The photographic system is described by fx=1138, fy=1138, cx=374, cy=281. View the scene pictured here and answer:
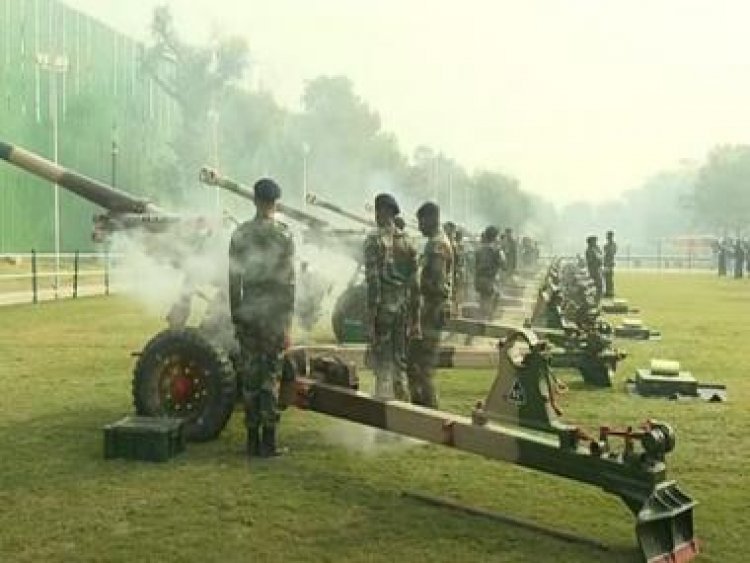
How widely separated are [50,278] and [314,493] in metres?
25.2

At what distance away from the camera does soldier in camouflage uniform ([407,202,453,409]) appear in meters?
9.88

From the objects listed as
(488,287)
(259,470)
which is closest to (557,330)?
(488,287)

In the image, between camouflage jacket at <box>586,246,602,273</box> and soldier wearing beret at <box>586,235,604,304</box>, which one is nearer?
soldier wearing beret at <box>586,235,604,304</box>

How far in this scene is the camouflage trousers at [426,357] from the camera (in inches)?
386

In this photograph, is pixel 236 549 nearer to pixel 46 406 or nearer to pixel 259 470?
pixel 259 470

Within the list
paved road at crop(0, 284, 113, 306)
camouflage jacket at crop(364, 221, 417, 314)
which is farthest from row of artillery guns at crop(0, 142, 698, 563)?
paved road at crop(0, 284, 113, 306)

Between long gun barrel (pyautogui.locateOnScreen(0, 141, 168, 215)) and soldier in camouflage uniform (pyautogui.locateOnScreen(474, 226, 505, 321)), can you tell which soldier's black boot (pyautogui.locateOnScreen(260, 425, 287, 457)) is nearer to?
long gun barrel (pyautogui.locateOnScreen(0, 141, 168, 215))

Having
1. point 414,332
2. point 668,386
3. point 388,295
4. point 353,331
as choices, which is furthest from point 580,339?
point 388,295

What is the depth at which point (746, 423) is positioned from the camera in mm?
10117

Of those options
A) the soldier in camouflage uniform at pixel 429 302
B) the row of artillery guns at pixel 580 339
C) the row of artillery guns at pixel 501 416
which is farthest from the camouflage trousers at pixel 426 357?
the row of artillery guns at pixel 580 339

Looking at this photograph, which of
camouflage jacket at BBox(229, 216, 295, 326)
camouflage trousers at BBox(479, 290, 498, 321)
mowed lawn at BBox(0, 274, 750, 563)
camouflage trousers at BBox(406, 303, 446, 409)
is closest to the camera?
mowed lawn at BBox(0, 274, 750, 563)

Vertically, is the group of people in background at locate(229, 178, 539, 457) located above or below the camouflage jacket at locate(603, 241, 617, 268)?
below

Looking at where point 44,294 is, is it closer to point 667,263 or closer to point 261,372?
point 261,372

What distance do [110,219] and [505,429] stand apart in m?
5.86
